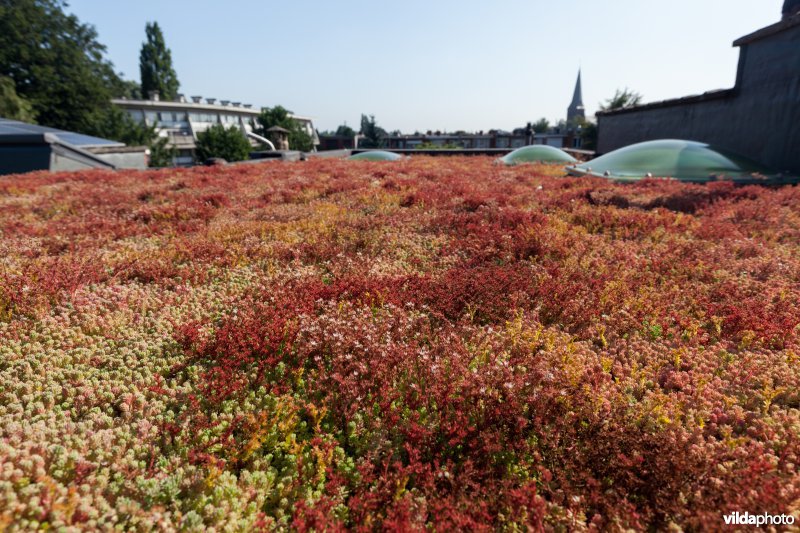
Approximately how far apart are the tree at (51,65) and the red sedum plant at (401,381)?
58808 mm

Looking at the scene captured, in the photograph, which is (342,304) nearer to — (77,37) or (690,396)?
(690,396)

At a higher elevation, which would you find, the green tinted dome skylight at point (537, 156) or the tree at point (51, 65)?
the tree at point (51, 65)

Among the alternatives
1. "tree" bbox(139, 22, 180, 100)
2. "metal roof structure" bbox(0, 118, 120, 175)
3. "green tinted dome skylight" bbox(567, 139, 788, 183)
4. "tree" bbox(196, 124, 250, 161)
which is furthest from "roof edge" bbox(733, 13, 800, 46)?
"tree" bbox(139, 22, 180, 100)

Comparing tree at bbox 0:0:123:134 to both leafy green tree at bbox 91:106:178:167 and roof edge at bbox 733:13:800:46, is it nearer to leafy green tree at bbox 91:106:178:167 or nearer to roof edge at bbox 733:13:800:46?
leafy green tree at bbox 91:106:178:167

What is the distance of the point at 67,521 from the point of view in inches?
105

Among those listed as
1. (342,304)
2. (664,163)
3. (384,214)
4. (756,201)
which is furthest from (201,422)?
(664,163)

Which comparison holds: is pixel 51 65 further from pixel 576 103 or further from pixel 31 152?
pixel 576 103

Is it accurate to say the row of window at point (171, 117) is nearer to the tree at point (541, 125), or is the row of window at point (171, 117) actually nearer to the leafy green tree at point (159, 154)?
the leafy green tree at point (159, 154)

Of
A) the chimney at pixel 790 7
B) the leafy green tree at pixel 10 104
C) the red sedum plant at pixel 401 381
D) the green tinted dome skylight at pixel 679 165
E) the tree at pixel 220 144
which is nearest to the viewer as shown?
the red sedum plant at pixel 401 381

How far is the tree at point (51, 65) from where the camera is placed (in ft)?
156

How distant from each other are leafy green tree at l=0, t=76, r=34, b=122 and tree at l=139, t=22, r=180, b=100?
195 ft

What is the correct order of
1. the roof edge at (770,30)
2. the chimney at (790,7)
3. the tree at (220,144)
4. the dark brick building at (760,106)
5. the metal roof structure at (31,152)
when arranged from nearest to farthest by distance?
the roof edge at (770,30)
the dark brick building at (760,106)
the chimney at (790,7)
the metal roof structure at (31,152)
the tree at (220,144)

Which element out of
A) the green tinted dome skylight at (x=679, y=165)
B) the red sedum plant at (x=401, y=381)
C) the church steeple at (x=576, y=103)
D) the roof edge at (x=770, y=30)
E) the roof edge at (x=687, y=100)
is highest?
the church steeple at (x=576, y=103)

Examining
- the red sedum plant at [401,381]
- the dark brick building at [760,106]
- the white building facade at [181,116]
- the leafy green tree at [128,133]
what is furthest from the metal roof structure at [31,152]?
the white building facade at [181,116]
